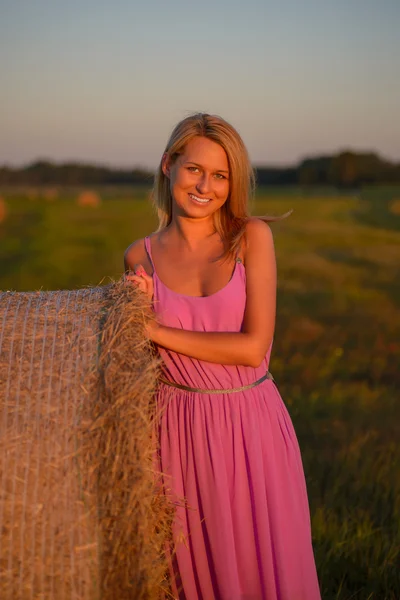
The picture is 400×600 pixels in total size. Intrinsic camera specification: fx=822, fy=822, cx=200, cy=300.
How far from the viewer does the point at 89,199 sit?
72.4 feet

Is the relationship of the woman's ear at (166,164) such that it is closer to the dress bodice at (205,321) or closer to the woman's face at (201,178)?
the woman's face at (201,178)

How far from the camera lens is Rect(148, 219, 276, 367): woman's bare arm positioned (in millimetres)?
2877

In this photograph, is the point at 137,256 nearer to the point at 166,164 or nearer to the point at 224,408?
the point at 166,164

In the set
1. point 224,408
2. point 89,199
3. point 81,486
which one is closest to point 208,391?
point 224,408

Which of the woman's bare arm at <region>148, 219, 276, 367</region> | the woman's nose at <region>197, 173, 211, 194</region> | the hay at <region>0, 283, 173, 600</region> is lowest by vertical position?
the hay at <region>0, 283, 173, 600</region>

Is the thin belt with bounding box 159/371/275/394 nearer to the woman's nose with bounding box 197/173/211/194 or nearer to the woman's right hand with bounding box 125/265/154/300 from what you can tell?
the woman's right hand with bounding box 125/265/154/300

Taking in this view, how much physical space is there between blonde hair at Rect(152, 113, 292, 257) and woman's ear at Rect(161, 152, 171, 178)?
0.02m

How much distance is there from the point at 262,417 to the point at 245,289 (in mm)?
474

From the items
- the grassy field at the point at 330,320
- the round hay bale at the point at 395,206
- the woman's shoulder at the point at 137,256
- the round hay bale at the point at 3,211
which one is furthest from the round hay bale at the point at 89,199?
the woman's shoulder at the point at 137,256

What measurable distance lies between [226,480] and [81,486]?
23.0 inches

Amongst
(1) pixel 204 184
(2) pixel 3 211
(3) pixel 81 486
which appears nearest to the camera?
(3) pixel 81 486

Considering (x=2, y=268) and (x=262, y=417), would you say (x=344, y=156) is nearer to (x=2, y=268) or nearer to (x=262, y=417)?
(x=2, y=268)

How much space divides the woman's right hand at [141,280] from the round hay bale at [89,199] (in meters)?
18.9

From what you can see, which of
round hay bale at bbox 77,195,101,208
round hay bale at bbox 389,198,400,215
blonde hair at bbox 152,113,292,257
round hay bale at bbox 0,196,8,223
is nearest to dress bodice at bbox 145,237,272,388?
blonde hair at bbox 152,113,292,257
